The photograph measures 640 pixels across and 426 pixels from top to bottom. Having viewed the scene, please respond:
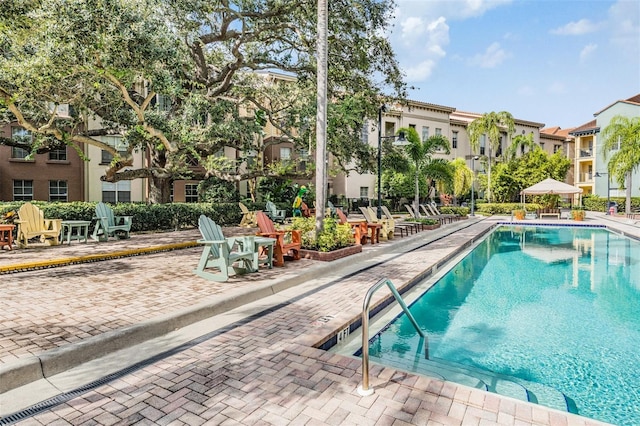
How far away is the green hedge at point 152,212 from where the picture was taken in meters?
12.9

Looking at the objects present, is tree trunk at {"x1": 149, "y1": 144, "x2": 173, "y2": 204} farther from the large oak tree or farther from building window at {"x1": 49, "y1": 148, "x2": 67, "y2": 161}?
building window at {"x1": 49, "y1": 148, "x2": 67, "y2": 161}

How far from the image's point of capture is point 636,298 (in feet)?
25.0

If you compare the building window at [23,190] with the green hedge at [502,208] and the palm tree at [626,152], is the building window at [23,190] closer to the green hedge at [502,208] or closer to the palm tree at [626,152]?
the green hedge at [502,208]

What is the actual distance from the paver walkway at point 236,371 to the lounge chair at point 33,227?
14.9ft

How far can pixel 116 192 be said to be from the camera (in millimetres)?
25812

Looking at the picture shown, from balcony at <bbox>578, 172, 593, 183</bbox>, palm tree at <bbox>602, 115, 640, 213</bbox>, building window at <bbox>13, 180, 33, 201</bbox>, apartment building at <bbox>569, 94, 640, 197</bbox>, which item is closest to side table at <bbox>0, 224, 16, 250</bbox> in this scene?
building window at <bbox>13, 180, 33, 201</bbox>

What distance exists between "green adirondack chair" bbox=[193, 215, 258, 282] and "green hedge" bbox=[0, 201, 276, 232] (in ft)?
27.4

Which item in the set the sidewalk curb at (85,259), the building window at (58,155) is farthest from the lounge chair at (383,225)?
the building window at (58,155)

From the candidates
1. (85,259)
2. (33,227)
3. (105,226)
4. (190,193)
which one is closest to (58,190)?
(190,193)

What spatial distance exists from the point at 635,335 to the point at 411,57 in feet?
41.8

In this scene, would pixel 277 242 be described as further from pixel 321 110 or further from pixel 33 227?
pixel 33 227

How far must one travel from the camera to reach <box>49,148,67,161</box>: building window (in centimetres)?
2411

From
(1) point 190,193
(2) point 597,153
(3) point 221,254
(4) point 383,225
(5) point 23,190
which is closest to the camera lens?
(3) point 221,254

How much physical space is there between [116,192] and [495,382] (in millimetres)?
26925
